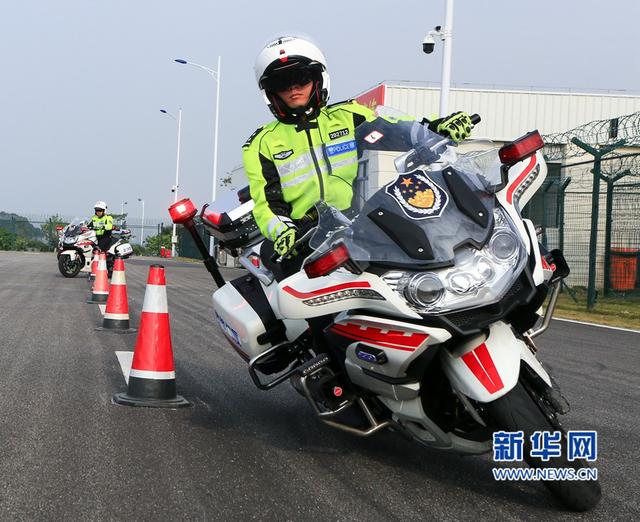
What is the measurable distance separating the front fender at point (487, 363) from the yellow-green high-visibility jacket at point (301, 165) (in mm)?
1217

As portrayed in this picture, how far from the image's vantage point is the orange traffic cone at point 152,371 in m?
5.22

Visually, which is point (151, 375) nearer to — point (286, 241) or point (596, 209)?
point (286, 241)

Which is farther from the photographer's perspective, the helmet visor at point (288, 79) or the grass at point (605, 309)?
the grass at point (605, 309)

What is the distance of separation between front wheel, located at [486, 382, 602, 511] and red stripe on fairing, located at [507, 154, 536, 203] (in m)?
0.77

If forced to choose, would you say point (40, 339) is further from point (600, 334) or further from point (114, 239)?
point (114, 239)

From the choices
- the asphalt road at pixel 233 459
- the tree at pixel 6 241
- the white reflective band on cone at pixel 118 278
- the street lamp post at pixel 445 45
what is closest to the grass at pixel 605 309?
the street lamp post at pixel 445 45

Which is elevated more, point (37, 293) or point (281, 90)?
point (281, 90)

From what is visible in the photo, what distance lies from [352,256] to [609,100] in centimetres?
3159

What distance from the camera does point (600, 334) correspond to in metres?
10.3

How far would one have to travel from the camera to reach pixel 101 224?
20.6 meters

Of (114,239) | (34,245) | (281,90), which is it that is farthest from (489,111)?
(34,245)

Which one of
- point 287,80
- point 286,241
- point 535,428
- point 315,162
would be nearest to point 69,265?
point 287,80

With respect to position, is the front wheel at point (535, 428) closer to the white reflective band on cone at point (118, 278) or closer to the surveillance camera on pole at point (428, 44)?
the white reflective band on cone at point (118, 278)

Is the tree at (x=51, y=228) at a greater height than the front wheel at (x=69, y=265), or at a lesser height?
greater
